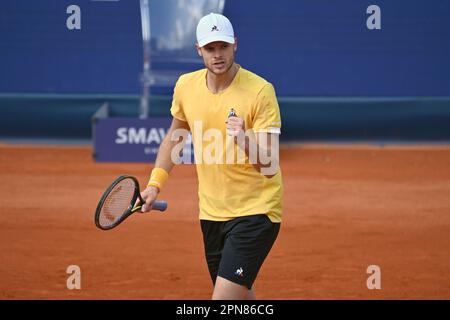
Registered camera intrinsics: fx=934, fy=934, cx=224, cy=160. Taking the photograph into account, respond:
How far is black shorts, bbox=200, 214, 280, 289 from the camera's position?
12.9 feet

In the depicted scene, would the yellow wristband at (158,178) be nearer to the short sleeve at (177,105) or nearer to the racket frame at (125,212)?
the racket frame at (125,212)

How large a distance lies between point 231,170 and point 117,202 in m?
0.54

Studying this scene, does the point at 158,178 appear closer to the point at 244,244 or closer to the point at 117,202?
the point at 117,202

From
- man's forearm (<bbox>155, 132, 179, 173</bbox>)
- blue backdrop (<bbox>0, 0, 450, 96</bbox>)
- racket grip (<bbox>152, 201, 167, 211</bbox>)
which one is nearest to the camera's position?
racket grip (<bbox>152, 201, 167, 211</bbox>)

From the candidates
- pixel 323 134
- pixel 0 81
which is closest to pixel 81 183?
pixel 0 81

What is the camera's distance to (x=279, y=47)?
12.8 meters

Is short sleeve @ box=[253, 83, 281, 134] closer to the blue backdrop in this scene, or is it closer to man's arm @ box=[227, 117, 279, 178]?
man's arm @ box=[227, 117, 279, 178]

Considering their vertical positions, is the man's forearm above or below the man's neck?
below

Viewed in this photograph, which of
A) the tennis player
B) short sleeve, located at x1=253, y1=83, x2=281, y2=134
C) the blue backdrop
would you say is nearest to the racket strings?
the tennis player

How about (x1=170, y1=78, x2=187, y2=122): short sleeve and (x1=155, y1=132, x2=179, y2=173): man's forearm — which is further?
(x1=155, y1=132, x2=179, y2=173): man's forearm

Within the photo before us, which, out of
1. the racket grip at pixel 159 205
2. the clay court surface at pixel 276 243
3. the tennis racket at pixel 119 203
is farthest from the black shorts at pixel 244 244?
the clay court surface at pixel 276 243

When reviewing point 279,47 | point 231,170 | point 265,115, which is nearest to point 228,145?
point 231,170

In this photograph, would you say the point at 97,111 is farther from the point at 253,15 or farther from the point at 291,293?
the point at 291,293

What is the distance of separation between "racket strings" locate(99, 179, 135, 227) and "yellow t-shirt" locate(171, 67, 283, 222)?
33cm
